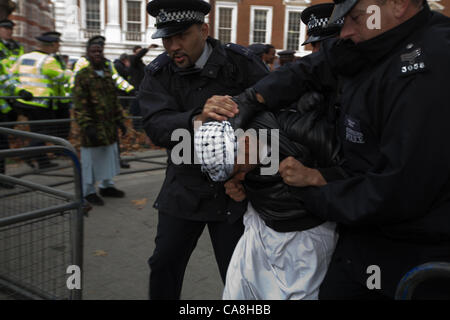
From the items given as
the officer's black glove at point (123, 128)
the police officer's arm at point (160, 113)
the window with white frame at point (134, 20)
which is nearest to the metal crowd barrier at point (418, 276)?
the police officer's arm at point (160, 113)

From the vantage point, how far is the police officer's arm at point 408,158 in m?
1.29

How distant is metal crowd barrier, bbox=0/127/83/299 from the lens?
252 centimetres

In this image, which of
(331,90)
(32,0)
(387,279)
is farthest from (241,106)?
(32,0)

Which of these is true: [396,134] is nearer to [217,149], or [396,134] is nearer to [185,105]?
[217,149]

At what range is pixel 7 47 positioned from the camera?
672 centimetres

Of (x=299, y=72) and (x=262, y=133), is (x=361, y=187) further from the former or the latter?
(x=299, y=72)

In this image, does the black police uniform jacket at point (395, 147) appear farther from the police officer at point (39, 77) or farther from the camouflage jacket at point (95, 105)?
the police officer at point (39, 77)

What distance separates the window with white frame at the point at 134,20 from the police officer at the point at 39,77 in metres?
22.1

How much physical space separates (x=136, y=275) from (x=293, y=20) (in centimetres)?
2814

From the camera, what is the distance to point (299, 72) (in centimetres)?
181

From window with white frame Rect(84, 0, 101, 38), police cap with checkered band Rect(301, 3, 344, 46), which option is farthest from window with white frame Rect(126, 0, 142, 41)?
police cap with checkered band Rect(301, 3, 344, 46)

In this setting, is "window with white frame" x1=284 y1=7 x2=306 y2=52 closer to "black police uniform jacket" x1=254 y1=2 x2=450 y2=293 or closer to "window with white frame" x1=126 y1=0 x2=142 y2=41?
"window with white frame" x1=126 y1=0 x2=142 y2=41

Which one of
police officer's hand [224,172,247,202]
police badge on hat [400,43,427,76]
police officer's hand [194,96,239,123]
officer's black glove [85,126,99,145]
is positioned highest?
police badge on hat [400,43,427,76]

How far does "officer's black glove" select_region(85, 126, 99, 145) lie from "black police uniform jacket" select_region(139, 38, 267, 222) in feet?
10.1
